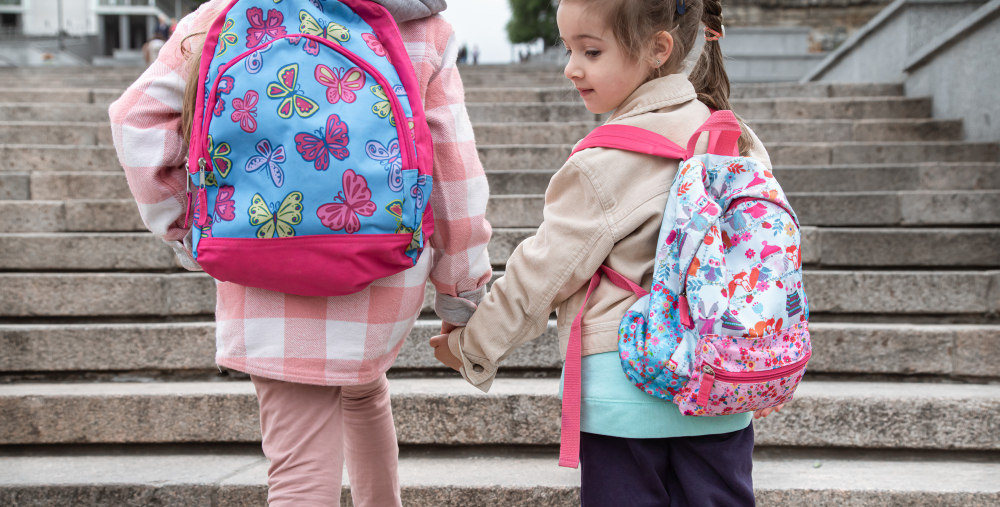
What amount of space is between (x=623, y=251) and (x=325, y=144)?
0.60 metres

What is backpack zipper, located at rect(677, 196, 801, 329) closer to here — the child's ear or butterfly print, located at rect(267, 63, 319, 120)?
the child's ear

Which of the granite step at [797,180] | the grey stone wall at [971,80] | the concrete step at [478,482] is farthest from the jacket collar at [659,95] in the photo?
the grey stone wall at [971,80]

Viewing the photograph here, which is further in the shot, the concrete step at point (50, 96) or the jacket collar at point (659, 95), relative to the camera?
the concrete step at point (50, 96)

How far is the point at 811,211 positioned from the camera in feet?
12.5

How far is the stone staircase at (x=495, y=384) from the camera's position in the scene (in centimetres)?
236

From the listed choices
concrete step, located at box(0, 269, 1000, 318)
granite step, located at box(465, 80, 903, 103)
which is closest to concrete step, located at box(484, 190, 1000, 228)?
concrete step, located at box(0, 269, 1000, 318)

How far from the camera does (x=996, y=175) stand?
4070 mm

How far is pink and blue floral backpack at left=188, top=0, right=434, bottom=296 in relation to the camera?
52.2 inches

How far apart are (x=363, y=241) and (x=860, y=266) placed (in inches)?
113

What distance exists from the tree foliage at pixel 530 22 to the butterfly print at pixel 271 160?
33.6 m

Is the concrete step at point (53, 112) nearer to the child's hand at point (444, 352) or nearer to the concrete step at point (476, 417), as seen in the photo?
the concrete step at point (476, 417)

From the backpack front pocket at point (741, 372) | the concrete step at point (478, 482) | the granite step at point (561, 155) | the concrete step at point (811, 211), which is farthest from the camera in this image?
the granite step at point (561, 155)

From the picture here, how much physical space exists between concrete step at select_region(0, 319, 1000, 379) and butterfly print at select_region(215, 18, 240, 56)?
175cm

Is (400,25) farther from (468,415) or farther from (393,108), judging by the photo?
(468,415)
